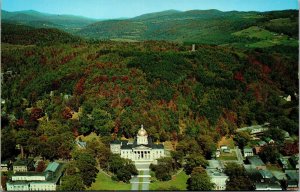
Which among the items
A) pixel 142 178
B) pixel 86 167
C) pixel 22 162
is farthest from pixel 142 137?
pixel 22 162

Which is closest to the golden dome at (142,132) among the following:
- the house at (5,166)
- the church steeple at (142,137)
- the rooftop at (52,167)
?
the church steeple at (142,137)

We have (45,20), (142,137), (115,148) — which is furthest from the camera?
(45,20)

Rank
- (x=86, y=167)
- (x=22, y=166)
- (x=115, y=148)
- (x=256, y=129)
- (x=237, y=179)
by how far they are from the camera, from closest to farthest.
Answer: (x=237, y=179), (x=86, y=167), (x=22, y=166), (x=115, y=148), (x=256, y=129)

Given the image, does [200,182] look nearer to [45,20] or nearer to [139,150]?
[139,150]

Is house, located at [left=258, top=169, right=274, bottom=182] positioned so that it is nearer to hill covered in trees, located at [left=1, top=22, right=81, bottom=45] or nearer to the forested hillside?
the forested hillside

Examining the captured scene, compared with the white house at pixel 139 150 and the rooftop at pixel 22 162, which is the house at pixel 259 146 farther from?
the rooftop at pixel 22 162

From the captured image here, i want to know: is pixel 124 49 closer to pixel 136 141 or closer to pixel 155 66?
pixel 155 66
